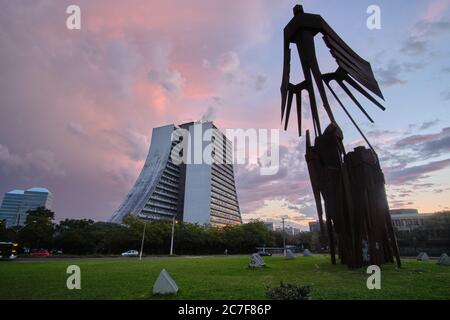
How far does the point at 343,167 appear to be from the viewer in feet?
44.3

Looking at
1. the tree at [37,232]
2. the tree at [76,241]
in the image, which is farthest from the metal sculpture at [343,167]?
the tree at [37,232]

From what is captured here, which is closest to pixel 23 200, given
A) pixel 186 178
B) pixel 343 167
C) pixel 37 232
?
pixel 186 178

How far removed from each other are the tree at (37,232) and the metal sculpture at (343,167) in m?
42.3

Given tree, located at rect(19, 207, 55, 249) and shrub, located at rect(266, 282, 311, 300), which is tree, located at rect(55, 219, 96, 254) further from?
shrub, located at rect(266, 282, 311, 300)

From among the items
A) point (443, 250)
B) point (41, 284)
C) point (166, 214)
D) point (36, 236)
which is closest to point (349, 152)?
point (41, 284)

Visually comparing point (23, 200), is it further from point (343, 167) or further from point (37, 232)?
point (343, 167)

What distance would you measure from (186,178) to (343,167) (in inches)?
3595

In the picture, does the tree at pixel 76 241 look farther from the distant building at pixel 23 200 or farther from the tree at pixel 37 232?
the distant building at pixel 23 200

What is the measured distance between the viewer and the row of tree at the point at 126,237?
43094 mm

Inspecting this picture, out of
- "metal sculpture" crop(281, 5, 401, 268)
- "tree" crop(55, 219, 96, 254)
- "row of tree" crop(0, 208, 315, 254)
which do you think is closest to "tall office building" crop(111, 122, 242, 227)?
"row of tree" crop(0, 208, 315, 254)

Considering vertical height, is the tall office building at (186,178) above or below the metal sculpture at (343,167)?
above

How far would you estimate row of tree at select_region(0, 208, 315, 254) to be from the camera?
4309 cm

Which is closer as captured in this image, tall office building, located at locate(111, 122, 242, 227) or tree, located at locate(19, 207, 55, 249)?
tree, located at locate(19, 207, 55, 249)

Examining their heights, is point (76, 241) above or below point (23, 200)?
below
